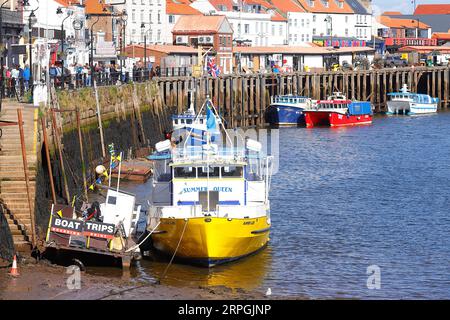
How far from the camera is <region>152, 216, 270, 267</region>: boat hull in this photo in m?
36.0

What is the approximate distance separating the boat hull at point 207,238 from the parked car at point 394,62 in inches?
3594

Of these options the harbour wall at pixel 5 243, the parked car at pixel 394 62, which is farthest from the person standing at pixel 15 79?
the parked car at pixel 394 62

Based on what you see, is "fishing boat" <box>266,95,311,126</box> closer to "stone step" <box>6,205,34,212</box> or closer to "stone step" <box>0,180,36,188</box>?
"stone step" <box>0,180,36,188</box>

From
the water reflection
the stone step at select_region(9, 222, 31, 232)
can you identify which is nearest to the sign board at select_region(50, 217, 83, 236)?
the stone step at select_region(9, 222, 31, 232)

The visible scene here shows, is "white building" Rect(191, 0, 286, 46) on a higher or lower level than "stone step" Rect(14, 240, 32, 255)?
higher

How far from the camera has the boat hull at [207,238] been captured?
36.0m

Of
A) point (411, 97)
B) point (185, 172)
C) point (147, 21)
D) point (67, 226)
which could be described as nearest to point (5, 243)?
point (67, 226)

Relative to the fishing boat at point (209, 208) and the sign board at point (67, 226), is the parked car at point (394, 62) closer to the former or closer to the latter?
the fishing boat at point (209, 208)

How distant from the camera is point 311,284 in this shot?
115ft

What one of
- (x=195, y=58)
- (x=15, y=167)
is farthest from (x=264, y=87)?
(x=15, y=167)

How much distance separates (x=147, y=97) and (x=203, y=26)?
41992 mm

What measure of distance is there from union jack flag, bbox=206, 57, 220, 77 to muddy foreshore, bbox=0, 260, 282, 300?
65069 mm

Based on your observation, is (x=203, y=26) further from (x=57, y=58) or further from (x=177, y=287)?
(x=177, y=287)

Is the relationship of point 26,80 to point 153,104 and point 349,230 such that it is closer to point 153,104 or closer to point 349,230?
point 349,230
